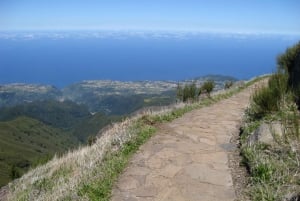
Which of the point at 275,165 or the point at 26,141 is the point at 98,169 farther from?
the point at 26,141

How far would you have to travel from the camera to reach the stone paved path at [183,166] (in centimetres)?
486

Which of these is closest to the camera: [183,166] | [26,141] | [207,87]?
[183,166]

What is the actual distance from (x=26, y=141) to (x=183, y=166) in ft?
503

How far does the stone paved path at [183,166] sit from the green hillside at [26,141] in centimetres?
10965

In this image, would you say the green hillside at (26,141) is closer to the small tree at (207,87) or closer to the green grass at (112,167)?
the small tree at (207,87)

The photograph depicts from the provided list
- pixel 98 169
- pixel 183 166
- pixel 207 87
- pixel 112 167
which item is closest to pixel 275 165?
pixel 183 166

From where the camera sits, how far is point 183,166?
582 cm

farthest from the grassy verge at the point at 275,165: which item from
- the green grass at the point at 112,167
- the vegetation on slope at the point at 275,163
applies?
the green grass at the point at 112,167

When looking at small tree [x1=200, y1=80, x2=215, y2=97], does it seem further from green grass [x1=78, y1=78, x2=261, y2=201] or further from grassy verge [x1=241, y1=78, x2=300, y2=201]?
grassy verge [x1=241, y1=78, x2=300, y2=201]

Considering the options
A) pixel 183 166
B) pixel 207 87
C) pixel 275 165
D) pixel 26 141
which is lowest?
pixel 26 141

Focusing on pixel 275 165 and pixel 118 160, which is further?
pixel 118 160

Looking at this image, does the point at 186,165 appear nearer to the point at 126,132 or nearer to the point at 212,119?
the point at 126,132

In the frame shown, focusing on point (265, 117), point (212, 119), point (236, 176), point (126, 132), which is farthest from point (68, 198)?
point (212, 119)

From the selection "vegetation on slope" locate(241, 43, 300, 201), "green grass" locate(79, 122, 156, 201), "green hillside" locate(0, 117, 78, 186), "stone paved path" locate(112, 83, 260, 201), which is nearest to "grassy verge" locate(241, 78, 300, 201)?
"vegetation on slope" locate(241, 43, 300, 201)
